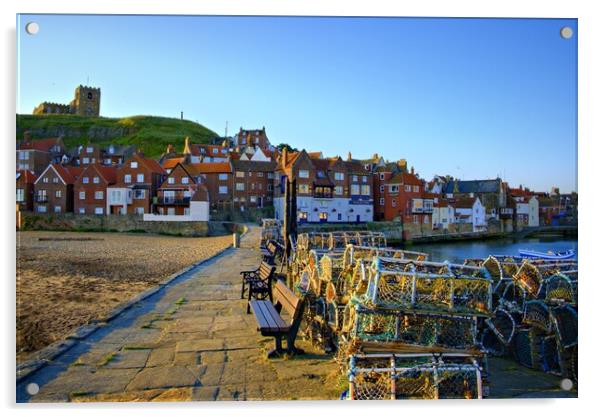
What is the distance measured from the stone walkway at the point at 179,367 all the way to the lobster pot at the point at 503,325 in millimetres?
2396

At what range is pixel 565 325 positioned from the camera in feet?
17.5

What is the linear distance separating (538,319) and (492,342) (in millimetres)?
874

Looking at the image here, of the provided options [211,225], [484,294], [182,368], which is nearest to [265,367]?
[182,368]

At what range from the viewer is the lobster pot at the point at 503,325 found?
614 centimetres

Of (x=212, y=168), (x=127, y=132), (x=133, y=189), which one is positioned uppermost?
(x=127, y=132)

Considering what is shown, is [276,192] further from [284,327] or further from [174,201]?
[284,327]

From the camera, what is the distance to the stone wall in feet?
136

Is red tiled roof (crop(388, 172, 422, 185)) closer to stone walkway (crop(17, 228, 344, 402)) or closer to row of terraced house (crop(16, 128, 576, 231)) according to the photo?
row of terraced house (crop(16, 128, 576, 231))

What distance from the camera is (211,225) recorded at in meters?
43.6

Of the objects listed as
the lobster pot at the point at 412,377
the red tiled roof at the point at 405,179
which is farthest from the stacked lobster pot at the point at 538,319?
the red tiled roof at the point at 405,179

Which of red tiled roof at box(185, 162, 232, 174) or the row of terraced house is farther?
red tiled roof at box(185, 162, 232, 174)

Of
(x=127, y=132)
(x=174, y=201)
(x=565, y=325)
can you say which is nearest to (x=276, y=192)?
(x=174, y=201)

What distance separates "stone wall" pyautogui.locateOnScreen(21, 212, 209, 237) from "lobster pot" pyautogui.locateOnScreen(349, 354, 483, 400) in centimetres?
3883

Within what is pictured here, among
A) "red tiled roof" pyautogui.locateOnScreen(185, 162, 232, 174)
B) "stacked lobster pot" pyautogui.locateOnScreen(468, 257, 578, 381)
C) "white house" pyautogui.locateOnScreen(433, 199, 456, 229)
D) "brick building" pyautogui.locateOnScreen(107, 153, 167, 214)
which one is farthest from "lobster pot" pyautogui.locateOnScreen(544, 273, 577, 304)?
"red tiled roof" pyautogui.locateOnScreen(185, 162, 232, 174)
